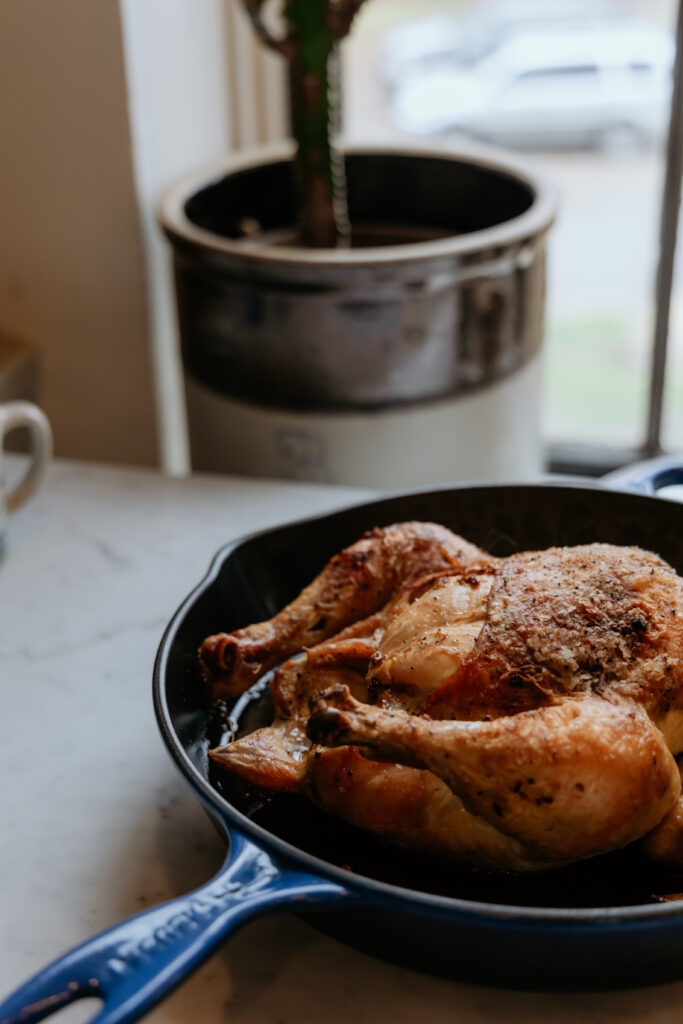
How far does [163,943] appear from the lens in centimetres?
52

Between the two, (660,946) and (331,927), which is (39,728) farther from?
(660,946)

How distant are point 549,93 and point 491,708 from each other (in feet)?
5.81

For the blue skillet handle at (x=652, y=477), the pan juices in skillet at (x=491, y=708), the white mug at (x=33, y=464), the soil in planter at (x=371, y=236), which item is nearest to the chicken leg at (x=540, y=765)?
the pan juices in skillet at (x=491, y=708)

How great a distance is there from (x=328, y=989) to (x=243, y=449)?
82 centimetres

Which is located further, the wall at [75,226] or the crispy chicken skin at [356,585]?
the wall at [75,226]

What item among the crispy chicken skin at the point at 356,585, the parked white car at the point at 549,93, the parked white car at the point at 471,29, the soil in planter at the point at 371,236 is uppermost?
the parked white car at the point at 471,29

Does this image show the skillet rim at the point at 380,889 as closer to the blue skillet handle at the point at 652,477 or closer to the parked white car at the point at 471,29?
the blue skillet handle at the point at 652,477

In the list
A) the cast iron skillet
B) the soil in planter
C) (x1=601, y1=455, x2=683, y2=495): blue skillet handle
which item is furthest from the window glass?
the cast iron skillet

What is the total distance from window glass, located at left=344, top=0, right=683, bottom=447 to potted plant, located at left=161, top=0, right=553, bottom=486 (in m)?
0.24

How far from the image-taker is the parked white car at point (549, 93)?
1956mm

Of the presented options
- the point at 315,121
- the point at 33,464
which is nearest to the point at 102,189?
the point at 315,121

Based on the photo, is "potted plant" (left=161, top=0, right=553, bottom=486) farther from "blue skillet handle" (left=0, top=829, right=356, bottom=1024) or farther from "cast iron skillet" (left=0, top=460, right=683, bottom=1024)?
"blue skillet handle" (left=0, top=829, right=356, bottom=1024)

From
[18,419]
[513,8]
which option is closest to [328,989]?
[18,419]

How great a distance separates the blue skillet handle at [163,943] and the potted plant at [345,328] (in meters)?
0.78
